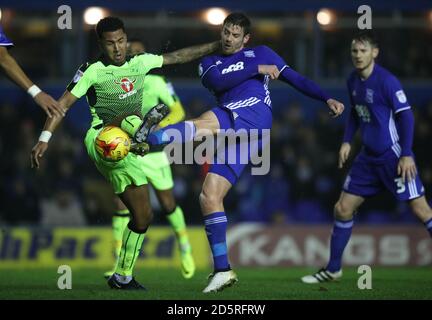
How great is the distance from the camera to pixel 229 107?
31.3 feet

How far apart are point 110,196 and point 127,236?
687 cm

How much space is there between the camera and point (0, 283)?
10516mm

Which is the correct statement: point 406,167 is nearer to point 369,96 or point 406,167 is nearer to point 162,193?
point 369,96

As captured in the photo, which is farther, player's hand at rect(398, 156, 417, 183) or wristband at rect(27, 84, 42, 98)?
player's hand at rect(398, 156, 417, 183)

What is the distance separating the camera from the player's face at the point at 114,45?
9320mm

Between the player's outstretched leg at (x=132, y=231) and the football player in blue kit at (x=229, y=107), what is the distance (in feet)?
1.91

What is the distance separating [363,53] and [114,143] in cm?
286

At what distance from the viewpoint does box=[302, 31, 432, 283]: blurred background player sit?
10211 millimetres

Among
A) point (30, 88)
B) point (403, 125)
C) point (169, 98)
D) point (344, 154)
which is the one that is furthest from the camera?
point (169, 98)

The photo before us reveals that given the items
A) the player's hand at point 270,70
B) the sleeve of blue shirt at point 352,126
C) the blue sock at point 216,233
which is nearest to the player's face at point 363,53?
the sleeve of blue shirt at point 352,126

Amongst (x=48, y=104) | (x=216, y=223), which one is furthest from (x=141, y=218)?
(x=48, y=104)

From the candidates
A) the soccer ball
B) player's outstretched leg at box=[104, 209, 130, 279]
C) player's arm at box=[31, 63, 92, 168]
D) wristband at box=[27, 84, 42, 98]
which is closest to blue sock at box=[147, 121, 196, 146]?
the soccer ball

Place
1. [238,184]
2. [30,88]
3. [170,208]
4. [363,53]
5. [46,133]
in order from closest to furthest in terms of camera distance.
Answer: [30,88] → [46,133] → [363,53] → [170,208] → [238,184]

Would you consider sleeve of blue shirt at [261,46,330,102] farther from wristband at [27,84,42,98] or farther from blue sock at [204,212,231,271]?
wristband at [27,84,42,98]
